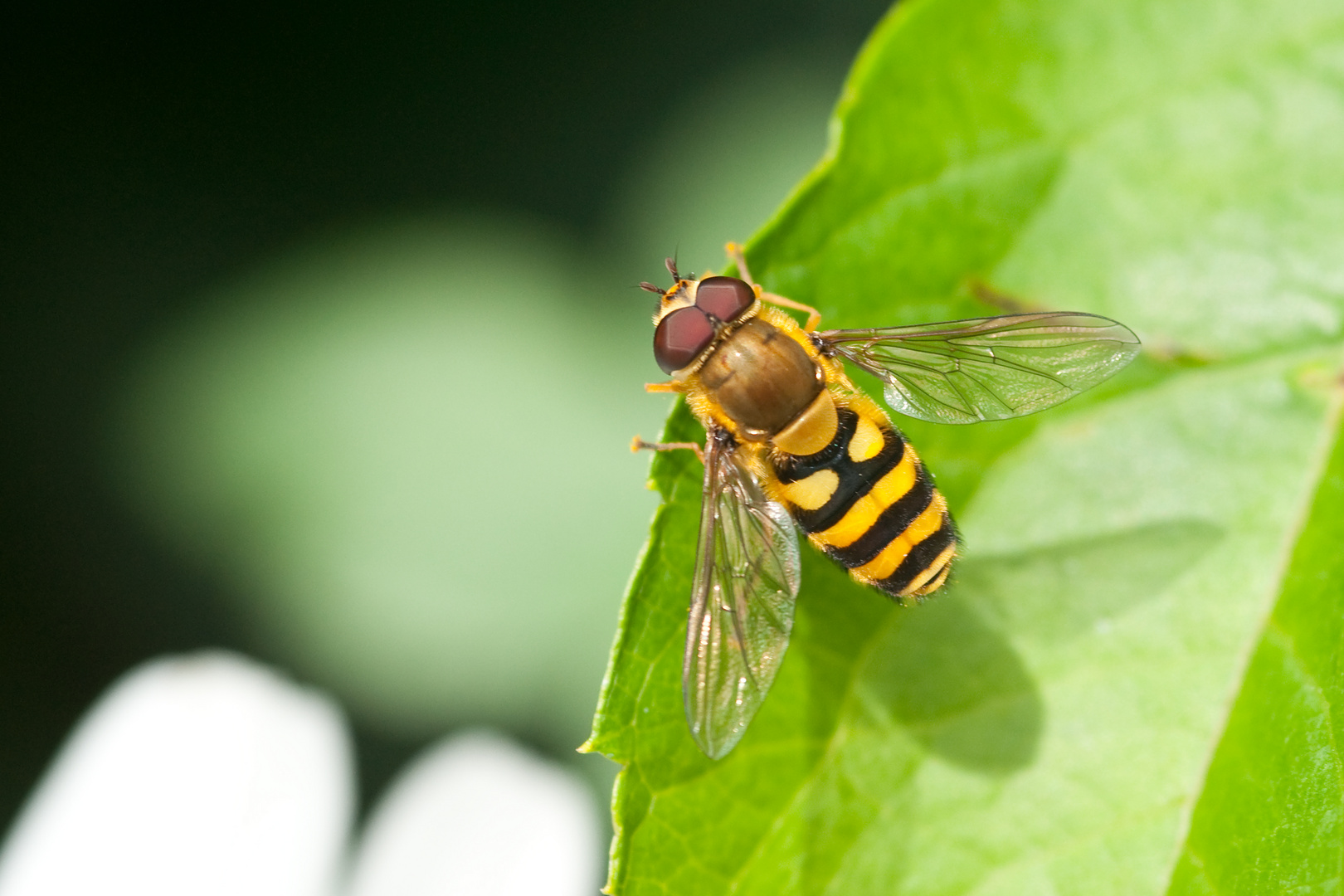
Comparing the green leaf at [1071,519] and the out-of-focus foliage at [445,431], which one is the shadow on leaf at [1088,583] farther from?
the out-of-focus foliage at [445,431]

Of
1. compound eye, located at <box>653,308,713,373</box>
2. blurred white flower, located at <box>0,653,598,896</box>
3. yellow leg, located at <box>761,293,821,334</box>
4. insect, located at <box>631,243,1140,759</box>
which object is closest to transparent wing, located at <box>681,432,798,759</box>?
insect, located at <box>631,243,1140,759</box>

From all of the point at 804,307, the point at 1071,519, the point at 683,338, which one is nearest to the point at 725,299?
the point at 683,338

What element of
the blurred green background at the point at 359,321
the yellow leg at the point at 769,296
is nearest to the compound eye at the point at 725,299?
the yellow leg at the point at 769,296

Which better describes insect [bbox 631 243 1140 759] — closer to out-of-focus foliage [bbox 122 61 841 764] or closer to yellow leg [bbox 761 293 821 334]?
yellow leg [bbox 761 293 821 334]

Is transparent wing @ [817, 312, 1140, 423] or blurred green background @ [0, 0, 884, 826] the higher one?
blurred green background @ [0, 0, 884, 826]

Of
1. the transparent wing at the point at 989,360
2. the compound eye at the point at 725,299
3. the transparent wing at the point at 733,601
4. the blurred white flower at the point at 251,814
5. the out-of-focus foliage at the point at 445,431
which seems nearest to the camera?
the transparent wing at the point at 733,601

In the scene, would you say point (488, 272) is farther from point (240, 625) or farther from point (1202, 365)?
point (1202, 365)
